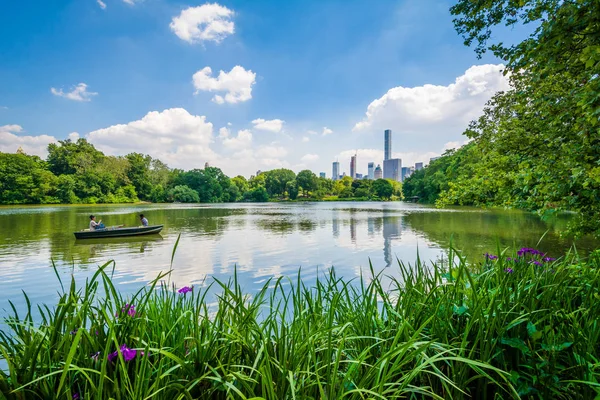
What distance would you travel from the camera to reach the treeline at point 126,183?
53.9 metres

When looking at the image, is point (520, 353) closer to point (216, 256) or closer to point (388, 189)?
point (216, 256)

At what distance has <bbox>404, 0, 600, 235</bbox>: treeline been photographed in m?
2.16

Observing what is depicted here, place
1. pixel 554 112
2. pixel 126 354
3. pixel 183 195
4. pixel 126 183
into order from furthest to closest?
pixel 183 195 → pixel 126 183 → pixel 554 112 → pixel 126 354

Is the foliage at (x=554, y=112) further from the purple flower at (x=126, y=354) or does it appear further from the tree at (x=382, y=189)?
the tree at (x=382, y=189)

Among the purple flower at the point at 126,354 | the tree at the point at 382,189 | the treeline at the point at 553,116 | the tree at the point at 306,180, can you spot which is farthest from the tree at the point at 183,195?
the purple flower at the point at 126,354

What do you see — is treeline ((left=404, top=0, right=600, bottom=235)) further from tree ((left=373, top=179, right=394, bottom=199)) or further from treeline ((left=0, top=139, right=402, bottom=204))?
tree ((left=373, top=179, right=394, bottom=199))

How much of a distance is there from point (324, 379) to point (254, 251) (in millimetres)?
9526

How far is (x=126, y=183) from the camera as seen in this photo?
227 ft

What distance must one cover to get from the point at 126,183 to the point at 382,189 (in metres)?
72.8

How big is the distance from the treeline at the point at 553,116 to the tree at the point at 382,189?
305ft

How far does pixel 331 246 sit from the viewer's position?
471 inches

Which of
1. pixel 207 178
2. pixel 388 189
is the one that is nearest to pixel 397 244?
pixel 207 178

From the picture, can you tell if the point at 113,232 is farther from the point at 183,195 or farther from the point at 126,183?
the point at 126,183

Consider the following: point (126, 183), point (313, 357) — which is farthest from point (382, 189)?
point (313, 357)
